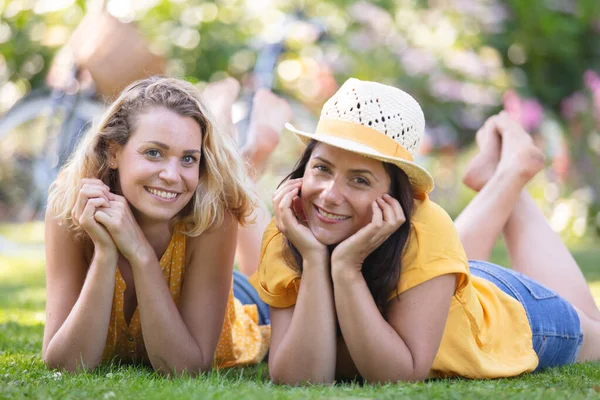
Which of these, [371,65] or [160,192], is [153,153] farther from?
[371,65]

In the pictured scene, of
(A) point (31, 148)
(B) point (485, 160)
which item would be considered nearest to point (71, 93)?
(A) point (31, 148)

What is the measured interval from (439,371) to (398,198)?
69cm

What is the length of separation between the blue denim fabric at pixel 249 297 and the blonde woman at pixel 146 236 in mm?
782

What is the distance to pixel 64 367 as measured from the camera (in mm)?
3393

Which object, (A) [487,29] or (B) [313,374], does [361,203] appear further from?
(A) [487,29]

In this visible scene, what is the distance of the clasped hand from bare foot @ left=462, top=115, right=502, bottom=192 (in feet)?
8.06

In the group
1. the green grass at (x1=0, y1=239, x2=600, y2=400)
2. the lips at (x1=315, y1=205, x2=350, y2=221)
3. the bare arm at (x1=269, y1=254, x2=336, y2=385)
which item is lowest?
the green grass at (x1=0, y1=239, x2=600, y2=400)

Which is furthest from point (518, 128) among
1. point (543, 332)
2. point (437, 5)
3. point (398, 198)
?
point (437, 5)

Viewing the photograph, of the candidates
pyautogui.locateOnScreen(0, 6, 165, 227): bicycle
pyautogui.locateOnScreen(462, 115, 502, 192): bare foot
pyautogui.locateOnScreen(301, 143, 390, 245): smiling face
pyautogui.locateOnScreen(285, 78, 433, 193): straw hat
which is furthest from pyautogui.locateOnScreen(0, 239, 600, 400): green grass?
pyautogui.locateOnScreen(0, 6, 165, 227): bicycle

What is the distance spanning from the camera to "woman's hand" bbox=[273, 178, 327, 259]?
3182 millimetres

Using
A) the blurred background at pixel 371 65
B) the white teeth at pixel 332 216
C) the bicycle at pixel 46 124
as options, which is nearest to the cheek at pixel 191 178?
the white teeth at pixel 332 216

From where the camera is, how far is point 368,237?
10.2 feet

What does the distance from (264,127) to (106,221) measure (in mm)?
2537

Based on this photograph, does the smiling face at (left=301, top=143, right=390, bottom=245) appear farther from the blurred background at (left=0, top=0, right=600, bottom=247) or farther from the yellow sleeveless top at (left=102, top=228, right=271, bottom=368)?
the blurred background at (left=0, top=0, right=600, bottom=247)
